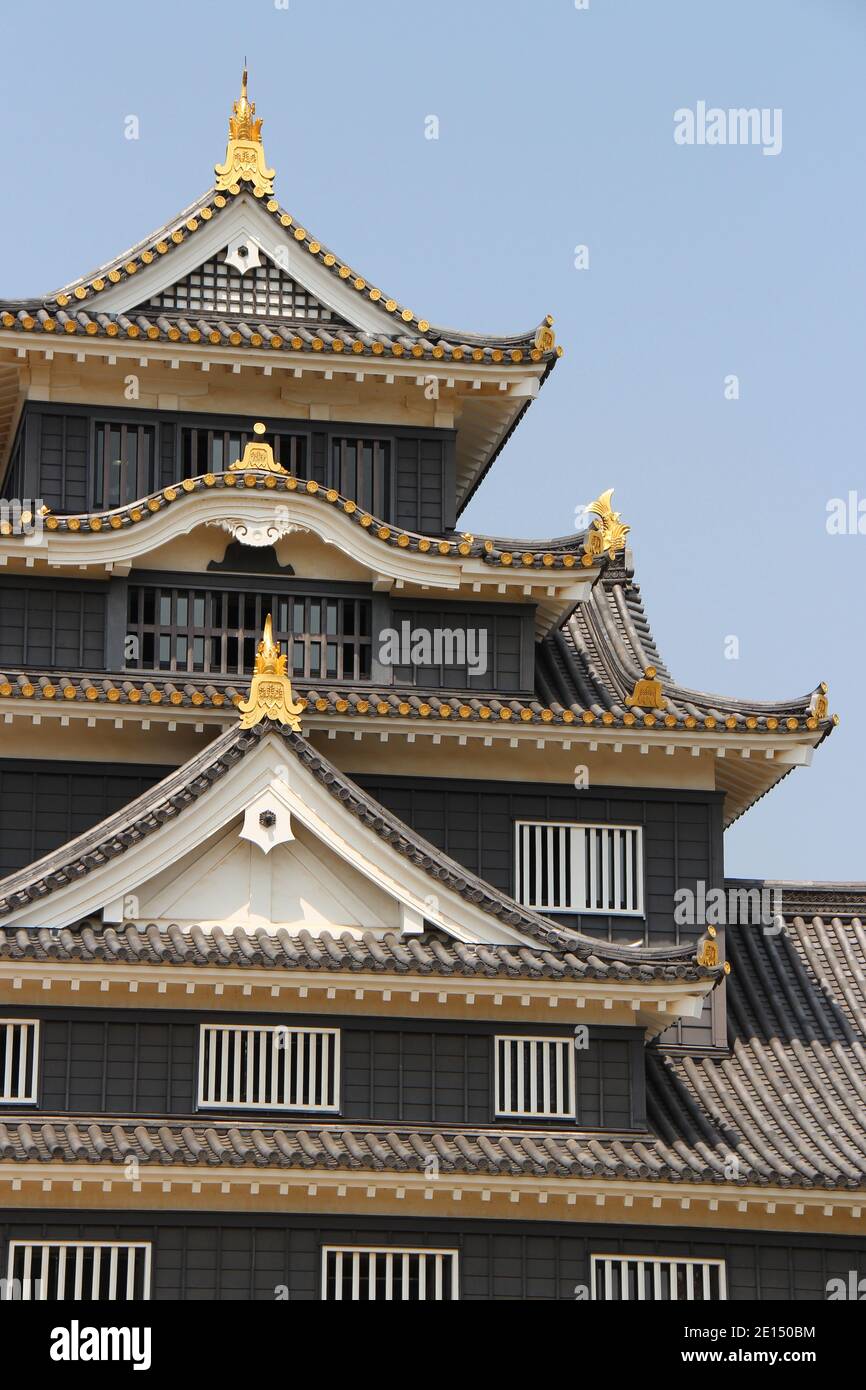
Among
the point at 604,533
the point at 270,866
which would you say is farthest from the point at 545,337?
the point at 270,866

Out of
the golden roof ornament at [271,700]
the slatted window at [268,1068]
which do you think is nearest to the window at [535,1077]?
the slatted window at [268,1068]

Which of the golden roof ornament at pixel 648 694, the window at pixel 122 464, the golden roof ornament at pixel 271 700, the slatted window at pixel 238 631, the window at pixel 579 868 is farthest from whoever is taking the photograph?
Answer: the window at pixel 122 464

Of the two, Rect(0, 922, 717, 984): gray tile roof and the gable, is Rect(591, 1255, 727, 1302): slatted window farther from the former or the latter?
the gable

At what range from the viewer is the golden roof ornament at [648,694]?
34281 mm

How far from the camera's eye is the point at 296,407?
36812mm

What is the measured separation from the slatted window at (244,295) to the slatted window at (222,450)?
1724 millimetres

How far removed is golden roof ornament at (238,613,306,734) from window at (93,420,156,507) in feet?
16.9

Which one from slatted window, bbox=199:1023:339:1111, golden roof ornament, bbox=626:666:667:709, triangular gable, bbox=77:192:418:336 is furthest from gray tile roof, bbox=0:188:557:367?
slatted window, bbox=199:1023:339:1111

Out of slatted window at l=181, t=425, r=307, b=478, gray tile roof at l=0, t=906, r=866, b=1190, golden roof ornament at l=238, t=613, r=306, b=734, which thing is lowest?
gray tile roof at l=0, t=906, r=866, b=1190

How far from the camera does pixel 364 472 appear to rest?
36844 mm

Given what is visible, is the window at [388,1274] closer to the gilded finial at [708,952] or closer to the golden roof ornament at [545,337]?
the gilded finial at [708,952]

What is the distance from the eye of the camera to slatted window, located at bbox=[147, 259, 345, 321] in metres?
36.7
